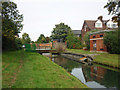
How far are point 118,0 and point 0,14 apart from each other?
17.8 meters

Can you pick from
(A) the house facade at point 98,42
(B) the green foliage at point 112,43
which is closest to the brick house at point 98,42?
(A) the house facade at point 98,42

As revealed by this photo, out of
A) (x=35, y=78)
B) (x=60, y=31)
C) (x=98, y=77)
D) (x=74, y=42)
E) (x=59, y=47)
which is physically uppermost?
(x=60, y=31)

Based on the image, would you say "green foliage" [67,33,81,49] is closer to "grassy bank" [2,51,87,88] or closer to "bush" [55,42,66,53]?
"bush" [55,42,66,53]

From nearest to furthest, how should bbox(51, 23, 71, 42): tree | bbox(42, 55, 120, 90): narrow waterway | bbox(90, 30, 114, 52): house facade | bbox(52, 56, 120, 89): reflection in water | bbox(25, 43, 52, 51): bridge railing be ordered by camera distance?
1. bbox(42, 55, 120, 90): narrow waterway
2. bbox(52, 56, 120, 89): reflection in water
3. bbox(90, 30, 114, 52): house facade
4. bbox(25, 43, 52, 51): bridge railing
5. bbox(51, 23, 71, 42): tree

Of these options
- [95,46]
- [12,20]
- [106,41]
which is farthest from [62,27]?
[12,20]

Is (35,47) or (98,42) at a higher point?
(98,42)

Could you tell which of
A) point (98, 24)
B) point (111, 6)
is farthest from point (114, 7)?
point (98, 24)

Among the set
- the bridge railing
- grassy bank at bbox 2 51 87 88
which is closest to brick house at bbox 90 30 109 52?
the bridge railing

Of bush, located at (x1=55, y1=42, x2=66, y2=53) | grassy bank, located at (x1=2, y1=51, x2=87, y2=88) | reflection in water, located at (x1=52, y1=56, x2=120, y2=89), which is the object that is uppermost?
bush, located at (x1=55, y1=42, x2=66, y2=53)

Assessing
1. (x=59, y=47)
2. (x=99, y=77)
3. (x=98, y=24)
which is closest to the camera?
(x=99, y=77)

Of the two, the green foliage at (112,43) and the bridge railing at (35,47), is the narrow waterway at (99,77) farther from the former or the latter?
the bridge railing at (35,47)

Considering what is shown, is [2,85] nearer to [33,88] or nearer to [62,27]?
[33,88]

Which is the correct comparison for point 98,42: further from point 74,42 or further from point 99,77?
point 74,42

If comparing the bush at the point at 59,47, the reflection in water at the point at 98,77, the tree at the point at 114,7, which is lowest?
the reflection in water at the point at 98,77
